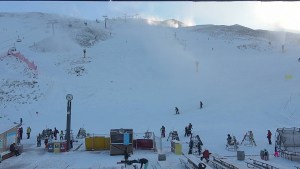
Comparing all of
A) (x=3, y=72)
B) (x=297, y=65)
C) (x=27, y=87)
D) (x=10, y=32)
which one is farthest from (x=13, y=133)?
(x=10, y=32)

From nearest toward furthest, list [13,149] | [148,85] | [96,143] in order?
[13,149], [96,143], [148,85]

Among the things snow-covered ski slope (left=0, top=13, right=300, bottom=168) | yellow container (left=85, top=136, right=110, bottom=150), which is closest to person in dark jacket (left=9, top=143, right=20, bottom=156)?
snow-covered ski slope (left=0, top=13, right=300, bottom=168)

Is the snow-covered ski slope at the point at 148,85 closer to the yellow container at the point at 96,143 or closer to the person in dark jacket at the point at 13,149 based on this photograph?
the person in dark jacket at the point at 13,149

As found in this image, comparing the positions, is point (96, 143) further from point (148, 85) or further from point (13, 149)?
point (148, 85)

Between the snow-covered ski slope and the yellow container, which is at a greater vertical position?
the snow-covered ski slope

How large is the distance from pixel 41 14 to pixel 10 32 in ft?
117

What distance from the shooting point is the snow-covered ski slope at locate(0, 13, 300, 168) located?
33125 millimetres

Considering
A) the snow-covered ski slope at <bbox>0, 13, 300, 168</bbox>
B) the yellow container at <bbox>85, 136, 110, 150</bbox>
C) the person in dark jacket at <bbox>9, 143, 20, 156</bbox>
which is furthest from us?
the snow-covered ski slope at <bbox>0, 13, 300, 168</bbox>

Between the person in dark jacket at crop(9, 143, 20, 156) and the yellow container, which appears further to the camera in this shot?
the yellow container

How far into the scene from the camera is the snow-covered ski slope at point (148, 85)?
33125 mm

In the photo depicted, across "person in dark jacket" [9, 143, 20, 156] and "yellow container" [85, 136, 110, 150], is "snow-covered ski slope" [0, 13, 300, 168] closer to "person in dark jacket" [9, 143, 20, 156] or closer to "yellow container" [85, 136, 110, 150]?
"person in dark jacket" [9, 143, 20, 156]

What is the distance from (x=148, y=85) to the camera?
50.8 meters

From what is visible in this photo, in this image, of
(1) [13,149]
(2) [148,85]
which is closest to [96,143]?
(1) [13,149]

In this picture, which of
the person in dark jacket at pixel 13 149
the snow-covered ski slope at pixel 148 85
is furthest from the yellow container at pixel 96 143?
the person in dark jacket at pixel 13 149
